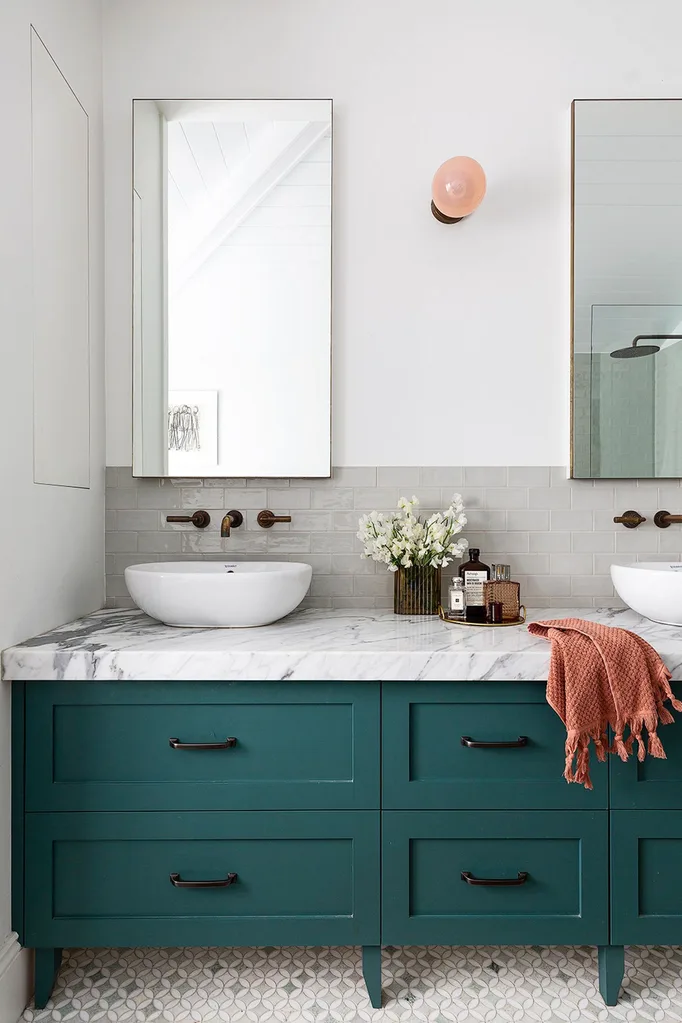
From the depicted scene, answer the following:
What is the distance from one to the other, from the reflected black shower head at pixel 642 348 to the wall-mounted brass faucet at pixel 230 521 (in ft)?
4.10

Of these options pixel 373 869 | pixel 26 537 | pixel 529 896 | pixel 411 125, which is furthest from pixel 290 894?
pixel 411 125

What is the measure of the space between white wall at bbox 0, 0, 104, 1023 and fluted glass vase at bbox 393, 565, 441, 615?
0.93 m

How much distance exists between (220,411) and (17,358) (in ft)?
2.15

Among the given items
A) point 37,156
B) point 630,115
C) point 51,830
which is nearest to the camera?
point 51,830

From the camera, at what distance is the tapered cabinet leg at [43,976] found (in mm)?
1615

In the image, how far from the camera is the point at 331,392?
84.9 inches

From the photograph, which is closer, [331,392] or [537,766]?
[537,766]

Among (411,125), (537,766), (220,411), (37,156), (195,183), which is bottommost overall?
(537,766)

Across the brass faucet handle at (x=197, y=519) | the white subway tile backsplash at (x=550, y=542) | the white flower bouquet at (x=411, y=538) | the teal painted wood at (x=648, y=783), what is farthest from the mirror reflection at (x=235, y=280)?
the teal painted wood at (x=648, y=783)

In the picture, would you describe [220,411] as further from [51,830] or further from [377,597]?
[51,830]

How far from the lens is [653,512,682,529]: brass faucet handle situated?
7.03ft

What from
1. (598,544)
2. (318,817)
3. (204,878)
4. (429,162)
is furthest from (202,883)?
(429,162)

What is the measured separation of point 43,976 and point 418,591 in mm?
1317

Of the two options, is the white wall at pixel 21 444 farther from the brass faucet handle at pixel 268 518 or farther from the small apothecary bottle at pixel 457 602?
the small apothecary bottle at pixel 457 602
